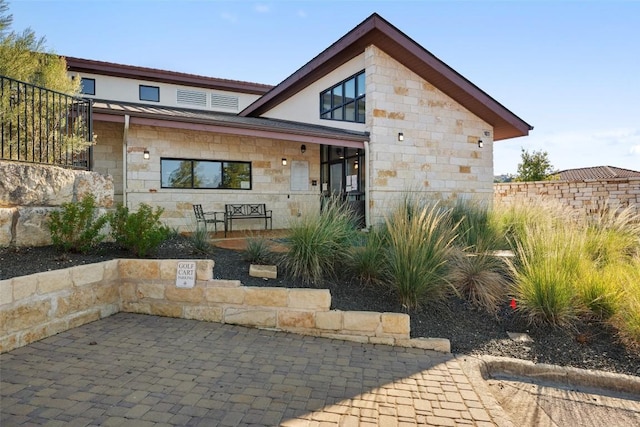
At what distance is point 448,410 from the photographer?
2.80 metres

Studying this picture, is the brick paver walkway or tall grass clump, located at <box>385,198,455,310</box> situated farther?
tall grass clump, located at <box>385,198,455,310</box>

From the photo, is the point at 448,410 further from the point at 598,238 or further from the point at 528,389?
the point at 598,238

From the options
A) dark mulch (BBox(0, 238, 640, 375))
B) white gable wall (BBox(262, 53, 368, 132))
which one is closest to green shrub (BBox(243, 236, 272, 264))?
dark mulch (BBox(0, 238, 640, 375))

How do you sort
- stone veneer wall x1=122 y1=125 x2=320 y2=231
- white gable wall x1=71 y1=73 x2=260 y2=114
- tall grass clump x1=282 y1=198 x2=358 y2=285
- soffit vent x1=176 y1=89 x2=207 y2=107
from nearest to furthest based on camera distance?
tall grass clump x1=282 y1=198 x2=358 y2=285
stone veneer wall x1=122 y1=125 x2=320 y2=231
white gable wall x1=71 y1=73 x2=260 y2=114
soffit vent x1=176 y1=89 x2=207 y2=107

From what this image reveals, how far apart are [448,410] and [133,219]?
182 inches

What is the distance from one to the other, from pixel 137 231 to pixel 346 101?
759cm

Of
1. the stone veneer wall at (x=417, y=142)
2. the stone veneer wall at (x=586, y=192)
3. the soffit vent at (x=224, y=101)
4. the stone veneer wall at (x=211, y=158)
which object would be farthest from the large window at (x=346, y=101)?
the soffit vent at (x=224, y=101)

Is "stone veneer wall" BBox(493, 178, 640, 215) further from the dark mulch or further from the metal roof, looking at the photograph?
the dark mulch

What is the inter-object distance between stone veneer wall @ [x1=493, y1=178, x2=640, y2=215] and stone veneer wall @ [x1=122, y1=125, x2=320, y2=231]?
22.6 feet

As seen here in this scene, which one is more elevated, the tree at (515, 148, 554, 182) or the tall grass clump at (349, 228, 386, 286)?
the tree at (515, 148, 554, 182)

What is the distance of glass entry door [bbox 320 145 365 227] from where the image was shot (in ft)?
36.1

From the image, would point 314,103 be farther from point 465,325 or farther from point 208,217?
point 465,325

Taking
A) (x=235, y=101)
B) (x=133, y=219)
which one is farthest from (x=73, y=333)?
(x=235, y=101)

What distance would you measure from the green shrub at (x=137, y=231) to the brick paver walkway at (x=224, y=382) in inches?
52.9
